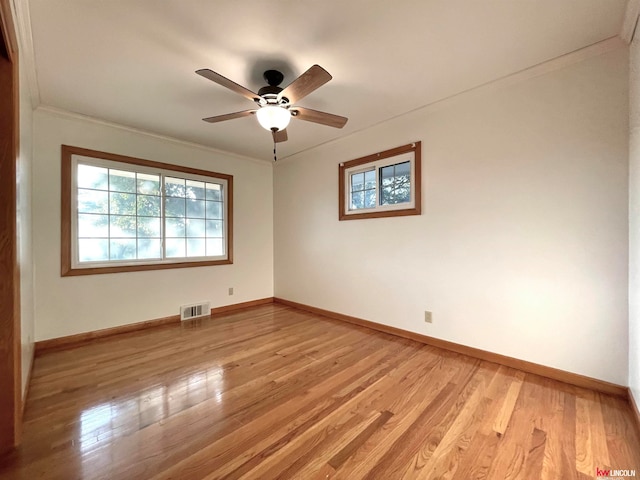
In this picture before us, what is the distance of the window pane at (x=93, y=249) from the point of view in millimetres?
3033

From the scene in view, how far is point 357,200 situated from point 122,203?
9.76 feet

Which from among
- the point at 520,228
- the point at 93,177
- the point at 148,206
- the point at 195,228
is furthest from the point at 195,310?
the point at 520,228

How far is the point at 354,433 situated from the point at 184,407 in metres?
1.14

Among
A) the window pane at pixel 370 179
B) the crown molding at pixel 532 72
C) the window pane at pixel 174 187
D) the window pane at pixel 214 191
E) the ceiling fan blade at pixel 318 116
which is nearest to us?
the crown molding at pixel 532 72

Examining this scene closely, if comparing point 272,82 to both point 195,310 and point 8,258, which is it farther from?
point 195,310

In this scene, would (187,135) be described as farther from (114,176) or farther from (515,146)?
(515,146)

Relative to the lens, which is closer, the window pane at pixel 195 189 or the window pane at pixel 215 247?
the window pane at pixel 195 189

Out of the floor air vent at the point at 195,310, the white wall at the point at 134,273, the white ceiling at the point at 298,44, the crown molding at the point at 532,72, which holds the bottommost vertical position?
the floor air vent at the point at 195,310

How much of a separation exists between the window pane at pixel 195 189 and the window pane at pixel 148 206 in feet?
1.44

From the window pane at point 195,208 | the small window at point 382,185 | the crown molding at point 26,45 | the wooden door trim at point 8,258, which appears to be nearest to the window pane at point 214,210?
the window pane at point 195,208

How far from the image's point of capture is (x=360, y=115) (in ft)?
9.84

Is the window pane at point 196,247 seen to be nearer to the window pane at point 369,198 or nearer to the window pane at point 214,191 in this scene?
the window pane at point 214,191

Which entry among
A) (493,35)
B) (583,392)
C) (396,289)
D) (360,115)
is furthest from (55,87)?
(583,392)

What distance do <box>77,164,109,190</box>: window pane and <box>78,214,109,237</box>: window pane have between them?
0.35 meters
